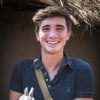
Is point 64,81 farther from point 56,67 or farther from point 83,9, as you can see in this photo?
point 83,9

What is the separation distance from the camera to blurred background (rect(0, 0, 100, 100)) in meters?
5.99

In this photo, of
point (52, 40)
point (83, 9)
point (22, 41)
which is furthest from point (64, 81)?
point (22, 41)

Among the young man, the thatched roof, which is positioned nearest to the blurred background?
the thatched roof

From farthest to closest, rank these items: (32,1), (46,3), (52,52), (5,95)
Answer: (5,95) < (32,1) < (46,3) < (52,52)

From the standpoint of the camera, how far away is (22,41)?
19.9 ft

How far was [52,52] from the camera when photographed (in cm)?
319

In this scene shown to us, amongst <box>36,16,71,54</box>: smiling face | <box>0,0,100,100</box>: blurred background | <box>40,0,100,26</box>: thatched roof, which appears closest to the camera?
<box>36,16,71,54</box>: smiling face

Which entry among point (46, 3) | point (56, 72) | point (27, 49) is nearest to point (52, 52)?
point (56, 72)

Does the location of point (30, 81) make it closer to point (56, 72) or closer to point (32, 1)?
point (56, 72)

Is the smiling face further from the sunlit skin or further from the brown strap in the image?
the brown strap

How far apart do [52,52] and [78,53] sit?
303 centimetres

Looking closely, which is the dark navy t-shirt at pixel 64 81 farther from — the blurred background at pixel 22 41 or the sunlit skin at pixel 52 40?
the blurred background at pixel 22 41

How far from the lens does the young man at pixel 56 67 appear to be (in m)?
3.21

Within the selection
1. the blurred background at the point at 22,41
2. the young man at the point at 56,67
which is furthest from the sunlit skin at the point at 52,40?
the blurred background at the point at 22,41
